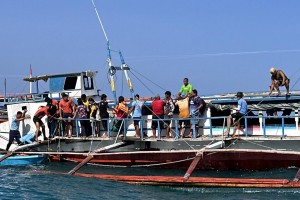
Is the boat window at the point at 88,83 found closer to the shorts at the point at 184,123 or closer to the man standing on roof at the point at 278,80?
the shorts at the point at 184,123

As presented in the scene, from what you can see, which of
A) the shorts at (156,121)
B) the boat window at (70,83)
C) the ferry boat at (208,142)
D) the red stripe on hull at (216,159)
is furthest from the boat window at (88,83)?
the shorts at (156,121)

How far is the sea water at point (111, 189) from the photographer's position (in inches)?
661

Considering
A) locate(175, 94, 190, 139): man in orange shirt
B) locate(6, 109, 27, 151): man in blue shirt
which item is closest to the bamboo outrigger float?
locate(175, 94, 190, 139): man in orange shirt

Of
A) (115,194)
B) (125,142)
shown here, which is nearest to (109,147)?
(125,142)

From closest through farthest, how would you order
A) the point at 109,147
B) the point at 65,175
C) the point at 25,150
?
the point at 65,175 < the point at 109,147 < the point at 25,150

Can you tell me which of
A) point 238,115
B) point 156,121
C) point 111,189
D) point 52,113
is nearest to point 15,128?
point 52,113

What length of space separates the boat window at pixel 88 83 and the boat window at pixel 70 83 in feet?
1.72

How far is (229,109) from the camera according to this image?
21359 mm

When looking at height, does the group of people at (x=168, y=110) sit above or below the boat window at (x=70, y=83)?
below

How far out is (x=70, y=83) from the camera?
27.1m

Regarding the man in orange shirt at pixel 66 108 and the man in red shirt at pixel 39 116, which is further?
the man in red shirt at pixel 39 116

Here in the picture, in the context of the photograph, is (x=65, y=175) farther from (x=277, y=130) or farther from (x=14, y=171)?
(x=277, y=130)

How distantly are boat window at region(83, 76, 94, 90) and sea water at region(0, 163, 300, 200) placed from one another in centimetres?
677

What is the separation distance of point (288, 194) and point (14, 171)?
11.8m
